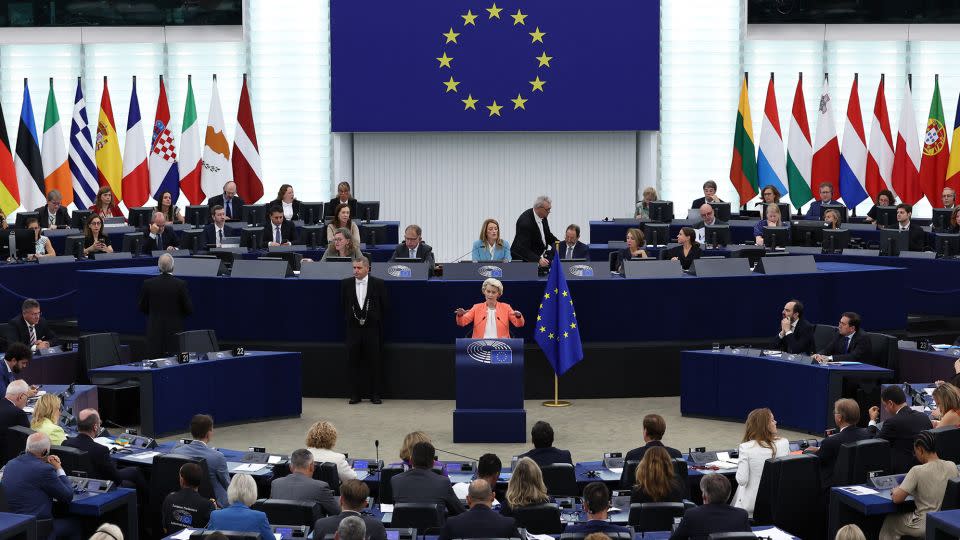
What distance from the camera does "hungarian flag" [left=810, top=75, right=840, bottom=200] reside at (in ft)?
88.7

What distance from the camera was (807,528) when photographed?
450 inches

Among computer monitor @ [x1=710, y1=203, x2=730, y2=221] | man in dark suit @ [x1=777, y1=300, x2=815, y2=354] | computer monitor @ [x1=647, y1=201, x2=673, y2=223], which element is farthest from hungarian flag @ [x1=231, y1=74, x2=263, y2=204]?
man in dark suit @ [x1=777, y1=300, x2=815, y2=354]

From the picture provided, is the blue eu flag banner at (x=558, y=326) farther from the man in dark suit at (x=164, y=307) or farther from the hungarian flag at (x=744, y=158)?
the hungarian flag at (x=744, y=158)

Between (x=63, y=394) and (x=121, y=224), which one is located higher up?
(x=121, y=224)

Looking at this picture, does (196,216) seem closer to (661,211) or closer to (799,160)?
(661,211)

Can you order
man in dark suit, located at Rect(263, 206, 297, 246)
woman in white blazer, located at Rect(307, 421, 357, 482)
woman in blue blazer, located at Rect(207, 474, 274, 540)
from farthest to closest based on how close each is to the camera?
man in dark suit, located at Rect(263, 206, 297, 246) < woman in white blazer, located at Rect(307, 421, 357, 482) < woman in blue blazer, located at Rect(207, 474, 274, 540)

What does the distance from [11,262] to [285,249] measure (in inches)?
164

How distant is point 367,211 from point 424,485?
48.7 ft

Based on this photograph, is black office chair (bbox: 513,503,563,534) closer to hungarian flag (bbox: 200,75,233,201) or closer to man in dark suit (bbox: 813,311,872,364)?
man in dark suit (bbox: 813,311,872,364)

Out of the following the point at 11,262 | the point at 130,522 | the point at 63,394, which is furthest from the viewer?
the point at 11,262

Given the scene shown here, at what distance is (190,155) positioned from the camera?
27750mm

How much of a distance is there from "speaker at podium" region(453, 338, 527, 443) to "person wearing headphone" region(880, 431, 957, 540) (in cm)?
539

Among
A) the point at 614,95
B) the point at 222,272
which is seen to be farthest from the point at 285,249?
the point at 614,95

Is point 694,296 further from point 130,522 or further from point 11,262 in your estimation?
point 11,262
